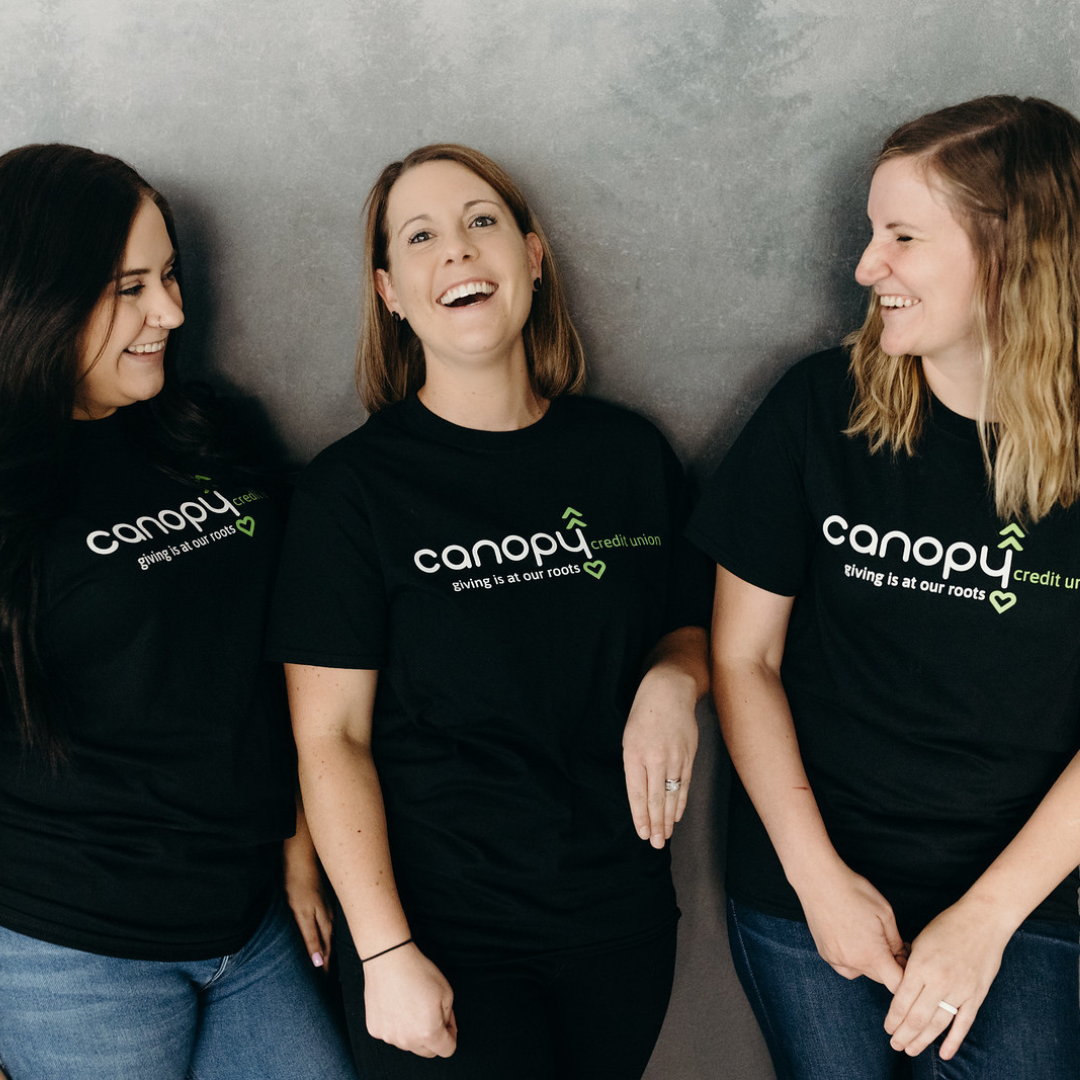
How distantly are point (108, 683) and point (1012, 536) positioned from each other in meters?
1.45

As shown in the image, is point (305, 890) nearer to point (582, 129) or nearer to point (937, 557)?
point (937, 557)

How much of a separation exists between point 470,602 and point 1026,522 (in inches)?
34.7

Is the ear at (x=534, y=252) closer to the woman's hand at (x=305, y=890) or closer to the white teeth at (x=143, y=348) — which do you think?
the white teeth at (x=143, y=348)

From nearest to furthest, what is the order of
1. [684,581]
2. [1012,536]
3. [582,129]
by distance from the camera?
[1012,536], [684,581], [582,129]

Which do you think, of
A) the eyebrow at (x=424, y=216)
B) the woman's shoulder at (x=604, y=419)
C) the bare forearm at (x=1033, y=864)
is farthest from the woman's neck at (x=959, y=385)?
the eyebrow at (x=424, y=216)

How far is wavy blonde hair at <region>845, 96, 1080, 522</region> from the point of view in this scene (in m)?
1.29

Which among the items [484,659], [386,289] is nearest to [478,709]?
[484,659]

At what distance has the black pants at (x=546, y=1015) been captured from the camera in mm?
1389

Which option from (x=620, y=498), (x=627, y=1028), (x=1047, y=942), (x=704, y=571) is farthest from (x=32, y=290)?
(x=1047, y=942)

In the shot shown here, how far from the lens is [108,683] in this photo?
4.68ft

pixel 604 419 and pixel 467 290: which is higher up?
pixel 467 290

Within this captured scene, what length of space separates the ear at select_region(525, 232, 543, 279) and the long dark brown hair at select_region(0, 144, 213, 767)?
2.28 feet

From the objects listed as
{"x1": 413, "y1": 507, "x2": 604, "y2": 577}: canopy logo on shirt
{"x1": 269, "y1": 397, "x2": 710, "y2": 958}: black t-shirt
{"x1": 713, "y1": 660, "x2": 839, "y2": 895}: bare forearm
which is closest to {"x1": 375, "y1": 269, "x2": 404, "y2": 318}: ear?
{"x1": 269, "y1": 397, "x2": 710, "y2": 958}: black t-shirt

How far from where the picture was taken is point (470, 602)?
146 centimetres
